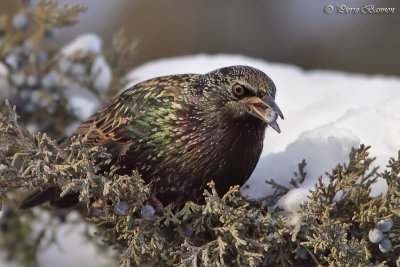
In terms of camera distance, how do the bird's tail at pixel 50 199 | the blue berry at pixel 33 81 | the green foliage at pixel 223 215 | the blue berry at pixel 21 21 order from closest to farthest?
the green foliage at pixel 223 215 < the bird's tail at pixel 50 199 < the blue berry at pixel 21 21 < the blue berry at pixel 33 81

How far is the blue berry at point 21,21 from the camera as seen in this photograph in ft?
9.45

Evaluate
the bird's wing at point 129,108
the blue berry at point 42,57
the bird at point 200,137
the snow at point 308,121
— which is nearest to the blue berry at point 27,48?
the blue berry at point 42,57

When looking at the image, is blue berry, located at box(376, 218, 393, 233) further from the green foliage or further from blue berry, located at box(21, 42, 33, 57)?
blue berry, located at box(21, 42, 33, 57)

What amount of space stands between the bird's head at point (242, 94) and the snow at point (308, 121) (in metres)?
0.21

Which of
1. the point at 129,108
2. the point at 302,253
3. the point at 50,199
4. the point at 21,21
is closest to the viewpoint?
the point at 302,253

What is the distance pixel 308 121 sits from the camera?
8.77 feet

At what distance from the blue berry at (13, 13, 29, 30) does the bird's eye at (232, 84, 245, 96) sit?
1130 mm

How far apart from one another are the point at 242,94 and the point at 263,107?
8 cm

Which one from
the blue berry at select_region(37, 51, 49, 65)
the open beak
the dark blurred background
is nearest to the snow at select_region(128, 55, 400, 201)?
the open beak

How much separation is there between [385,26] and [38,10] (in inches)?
202

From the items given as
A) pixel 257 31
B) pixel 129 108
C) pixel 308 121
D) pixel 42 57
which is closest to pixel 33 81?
pixel 42 57

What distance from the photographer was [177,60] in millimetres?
3268

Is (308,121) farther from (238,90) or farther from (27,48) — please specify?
(27,48)

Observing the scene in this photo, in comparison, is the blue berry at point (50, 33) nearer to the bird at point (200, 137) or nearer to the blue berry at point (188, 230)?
the bird at point (200, 137)
